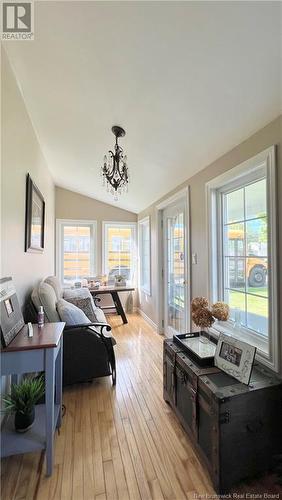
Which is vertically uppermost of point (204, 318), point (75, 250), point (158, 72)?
point (158, 72)

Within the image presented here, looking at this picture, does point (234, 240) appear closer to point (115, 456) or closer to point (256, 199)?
point (256, 199)

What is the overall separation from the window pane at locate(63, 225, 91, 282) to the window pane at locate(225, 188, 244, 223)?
357 centimetres

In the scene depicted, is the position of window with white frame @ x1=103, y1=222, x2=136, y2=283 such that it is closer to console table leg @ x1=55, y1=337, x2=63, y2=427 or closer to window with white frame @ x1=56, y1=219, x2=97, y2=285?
window with white frame @ x1=56, y1=219, x2=97, y2=285

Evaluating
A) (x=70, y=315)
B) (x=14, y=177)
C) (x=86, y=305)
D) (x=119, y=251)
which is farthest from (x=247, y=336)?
(x=119, y=251)

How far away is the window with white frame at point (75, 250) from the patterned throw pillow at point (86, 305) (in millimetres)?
1865

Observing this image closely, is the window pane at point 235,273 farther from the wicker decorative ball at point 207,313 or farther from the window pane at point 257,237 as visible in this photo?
the wicker decorative ball at point 207,313

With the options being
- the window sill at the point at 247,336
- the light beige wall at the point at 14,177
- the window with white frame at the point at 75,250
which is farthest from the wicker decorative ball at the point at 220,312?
the window with white frame at the point at 75,250

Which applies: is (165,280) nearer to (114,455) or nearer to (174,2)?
(114,455)

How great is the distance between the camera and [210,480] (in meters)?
1.32

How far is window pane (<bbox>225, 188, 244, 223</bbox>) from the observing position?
6.49 ft

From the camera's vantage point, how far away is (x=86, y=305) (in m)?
3.08

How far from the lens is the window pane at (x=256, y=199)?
1.72m

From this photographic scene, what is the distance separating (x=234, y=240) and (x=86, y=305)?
2.05m

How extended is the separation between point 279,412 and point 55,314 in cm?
190
